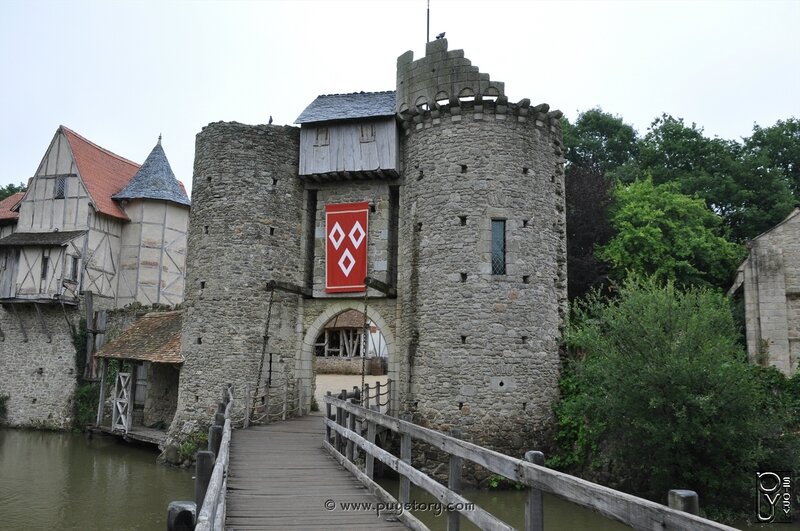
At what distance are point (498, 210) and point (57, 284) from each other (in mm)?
14808

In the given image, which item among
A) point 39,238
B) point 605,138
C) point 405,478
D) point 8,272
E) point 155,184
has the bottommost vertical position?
point 405,478

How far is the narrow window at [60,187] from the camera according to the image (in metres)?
22.0

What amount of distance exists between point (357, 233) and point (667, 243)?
936cm

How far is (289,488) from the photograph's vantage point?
693cm

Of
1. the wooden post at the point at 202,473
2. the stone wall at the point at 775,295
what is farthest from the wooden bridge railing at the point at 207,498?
the stone wall at the point at 775,295

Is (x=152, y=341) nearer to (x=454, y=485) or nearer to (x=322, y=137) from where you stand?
(x=322, y=137)

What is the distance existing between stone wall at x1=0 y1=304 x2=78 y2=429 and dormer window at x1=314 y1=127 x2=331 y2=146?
36.5 feet

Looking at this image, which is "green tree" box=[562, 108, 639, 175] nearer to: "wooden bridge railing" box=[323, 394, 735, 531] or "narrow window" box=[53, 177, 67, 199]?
"narrow window" box=[53, 177, 67, 199]

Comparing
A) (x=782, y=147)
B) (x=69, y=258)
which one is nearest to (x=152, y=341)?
(x=69, y=258)

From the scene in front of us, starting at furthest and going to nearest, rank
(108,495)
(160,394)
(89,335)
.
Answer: (89,335) → (160,394) → (108,495)

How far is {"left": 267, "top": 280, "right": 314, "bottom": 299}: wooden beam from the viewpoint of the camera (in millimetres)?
14836

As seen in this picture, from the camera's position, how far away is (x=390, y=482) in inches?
519

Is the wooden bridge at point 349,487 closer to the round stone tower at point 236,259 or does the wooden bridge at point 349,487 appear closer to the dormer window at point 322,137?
the round stone tower at point 236,259

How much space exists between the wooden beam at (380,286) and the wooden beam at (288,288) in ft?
6.12
